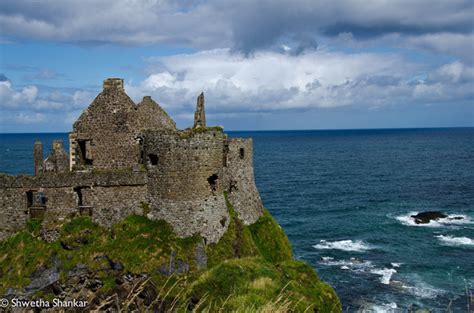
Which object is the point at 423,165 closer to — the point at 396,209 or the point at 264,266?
the point at 396,209

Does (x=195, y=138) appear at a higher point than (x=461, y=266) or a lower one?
higher

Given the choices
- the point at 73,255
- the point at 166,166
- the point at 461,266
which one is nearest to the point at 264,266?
the point at 166,166

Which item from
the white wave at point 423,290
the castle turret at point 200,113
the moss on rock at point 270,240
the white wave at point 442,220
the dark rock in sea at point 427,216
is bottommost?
the white wave at point 423,290

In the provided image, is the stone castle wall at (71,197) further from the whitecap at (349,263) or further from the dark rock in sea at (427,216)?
the dark rock in sea at (427,216)

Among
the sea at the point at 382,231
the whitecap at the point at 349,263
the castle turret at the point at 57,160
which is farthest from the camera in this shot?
the whitecap at the point at 349,263

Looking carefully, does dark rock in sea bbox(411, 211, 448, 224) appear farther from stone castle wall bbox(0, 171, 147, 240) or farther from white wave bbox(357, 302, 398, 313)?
stone castle wall bbox(0, 171, 147, 240)

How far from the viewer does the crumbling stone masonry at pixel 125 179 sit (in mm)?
27375

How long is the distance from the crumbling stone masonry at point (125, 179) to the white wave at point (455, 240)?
44046 millimetres

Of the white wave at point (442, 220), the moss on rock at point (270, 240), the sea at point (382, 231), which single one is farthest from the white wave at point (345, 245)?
the moss on rock at point (270, 240)

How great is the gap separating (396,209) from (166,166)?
65590 millimetres

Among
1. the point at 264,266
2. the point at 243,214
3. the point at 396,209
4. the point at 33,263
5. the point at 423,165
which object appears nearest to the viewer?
the point at 264,266

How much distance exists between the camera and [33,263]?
25.9 metres

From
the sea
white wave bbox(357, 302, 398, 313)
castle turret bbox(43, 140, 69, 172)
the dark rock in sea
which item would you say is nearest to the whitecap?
the sea

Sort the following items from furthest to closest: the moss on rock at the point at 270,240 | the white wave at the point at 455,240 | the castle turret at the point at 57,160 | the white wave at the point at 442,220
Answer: the white wave at the point at 442,220, the white wave at the point at 455,240, the castle turret at the point at 57,160, the moss on rock at the point at 270,240
